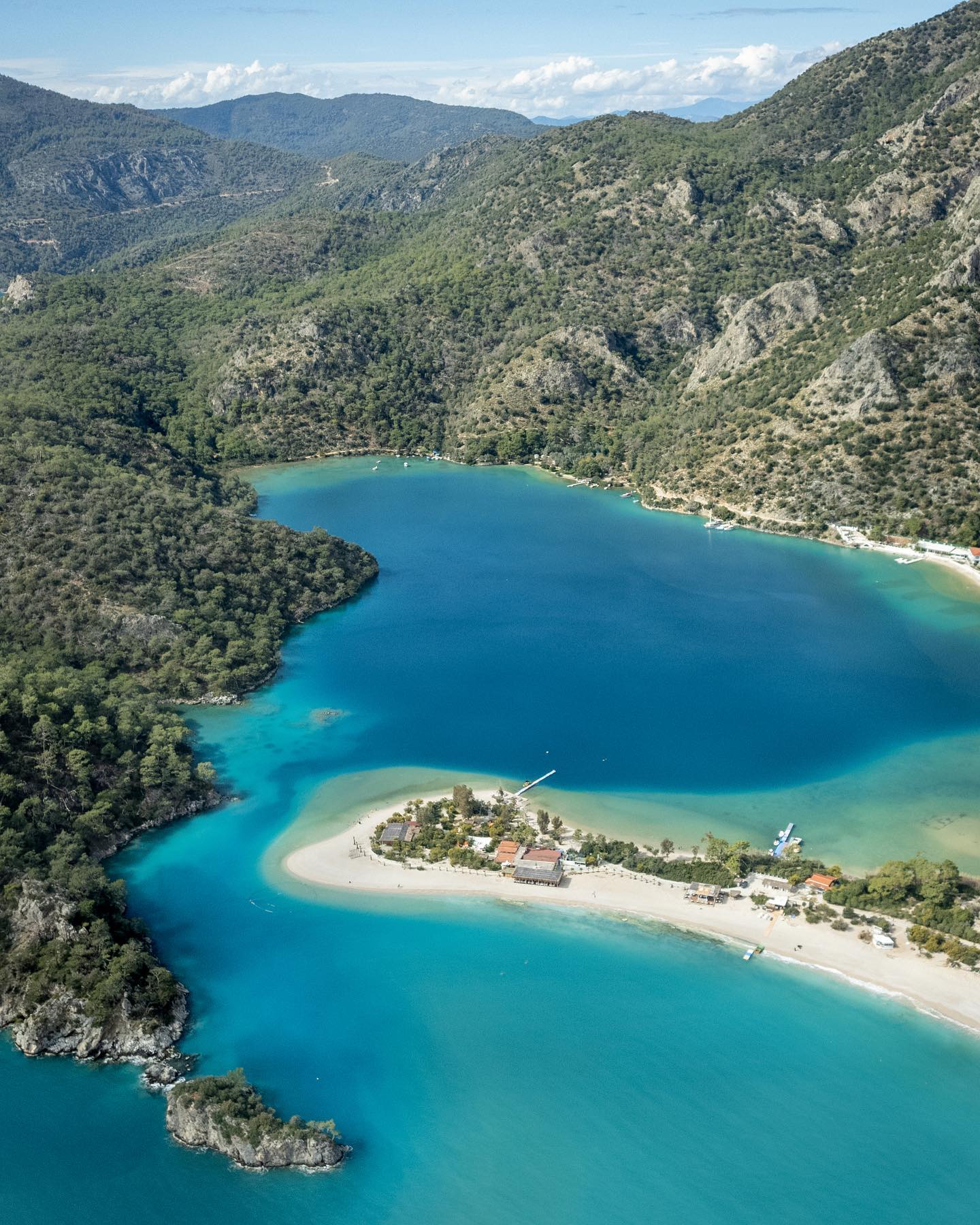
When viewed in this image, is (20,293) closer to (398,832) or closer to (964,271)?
(964,271)

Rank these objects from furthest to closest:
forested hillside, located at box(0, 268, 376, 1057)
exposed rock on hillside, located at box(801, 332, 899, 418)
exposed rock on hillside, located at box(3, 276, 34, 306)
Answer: exposed rock on hillside, located at box(3, 276, 34, 306), exposed rock on hillside, located at box(801, 332, 899, 418), forested hillside, located at box(0, 268, 376, 1057)

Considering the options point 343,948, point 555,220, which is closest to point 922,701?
point 343,948

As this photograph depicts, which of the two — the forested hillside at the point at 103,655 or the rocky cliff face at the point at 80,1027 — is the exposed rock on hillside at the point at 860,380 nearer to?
the forested hillside at the point at 103,655

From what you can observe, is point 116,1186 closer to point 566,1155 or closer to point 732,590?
point 566,1155

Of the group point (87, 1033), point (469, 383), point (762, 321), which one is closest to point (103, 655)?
point (87, 1033)

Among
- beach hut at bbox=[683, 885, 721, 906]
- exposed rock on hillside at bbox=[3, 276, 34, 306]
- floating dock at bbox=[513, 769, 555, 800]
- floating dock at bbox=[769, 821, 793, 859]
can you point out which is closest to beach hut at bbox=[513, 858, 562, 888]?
beach hut at bbox=[683, 885, 721, 906]

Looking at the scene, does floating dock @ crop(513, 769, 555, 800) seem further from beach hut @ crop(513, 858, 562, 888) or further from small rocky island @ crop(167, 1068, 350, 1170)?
small rocky island @ crop(167, 1068, 350, 1170)
